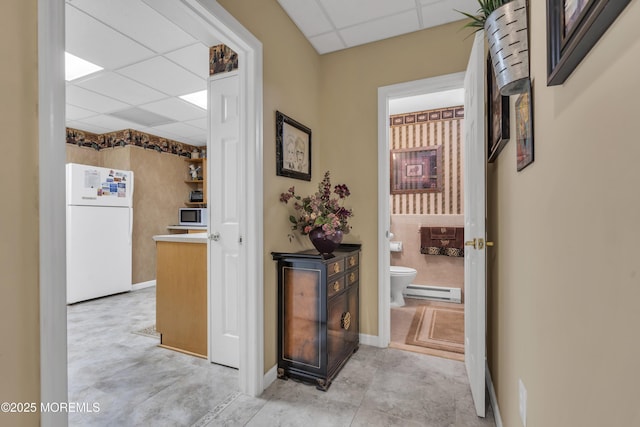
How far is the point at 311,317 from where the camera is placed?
205cm

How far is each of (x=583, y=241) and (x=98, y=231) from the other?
5.34m

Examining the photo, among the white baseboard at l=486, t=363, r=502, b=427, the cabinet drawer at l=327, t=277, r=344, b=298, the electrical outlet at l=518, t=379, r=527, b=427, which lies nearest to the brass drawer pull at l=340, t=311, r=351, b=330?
the cabinet drawer at l=327, t=277, r=344, b=298

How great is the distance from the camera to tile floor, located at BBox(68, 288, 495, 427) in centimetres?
169

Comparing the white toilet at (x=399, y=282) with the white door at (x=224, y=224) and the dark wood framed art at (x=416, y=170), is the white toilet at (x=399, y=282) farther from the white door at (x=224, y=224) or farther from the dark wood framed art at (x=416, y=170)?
the white door at (x=224, y=224)

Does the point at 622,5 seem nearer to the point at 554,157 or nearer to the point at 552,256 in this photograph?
the point at 554,157

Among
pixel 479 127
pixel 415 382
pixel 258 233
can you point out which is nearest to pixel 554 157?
pixel 479 127

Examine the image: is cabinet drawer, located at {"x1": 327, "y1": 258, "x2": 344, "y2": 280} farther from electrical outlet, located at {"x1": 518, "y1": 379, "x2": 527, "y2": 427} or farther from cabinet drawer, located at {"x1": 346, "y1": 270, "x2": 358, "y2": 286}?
electrical outlet, located at {"x1": 518, "y1": 379, "x2": 527, "y2": 427}

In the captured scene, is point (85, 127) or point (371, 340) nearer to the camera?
point (371, 340)

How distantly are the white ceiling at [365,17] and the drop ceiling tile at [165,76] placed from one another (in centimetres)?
131

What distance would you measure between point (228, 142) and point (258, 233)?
0.83 m

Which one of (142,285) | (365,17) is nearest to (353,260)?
(365,17)

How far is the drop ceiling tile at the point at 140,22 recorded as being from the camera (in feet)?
6.55

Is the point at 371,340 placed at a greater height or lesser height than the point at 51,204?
lesser

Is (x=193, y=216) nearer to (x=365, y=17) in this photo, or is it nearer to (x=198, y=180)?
(x=198, y=180)
